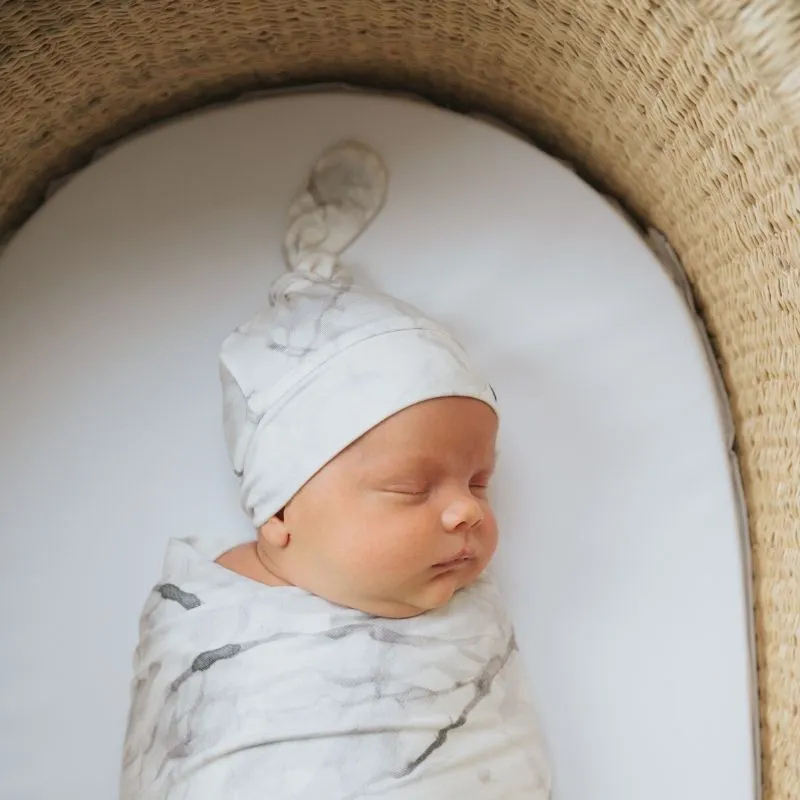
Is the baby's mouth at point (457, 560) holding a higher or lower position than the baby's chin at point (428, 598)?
higher

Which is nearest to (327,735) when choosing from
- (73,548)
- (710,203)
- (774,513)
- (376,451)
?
(376,451)

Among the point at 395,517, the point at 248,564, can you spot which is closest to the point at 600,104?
the point at 395,517

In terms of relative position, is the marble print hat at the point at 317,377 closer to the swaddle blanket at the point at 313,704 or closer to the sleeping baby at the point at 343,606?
the sleeping baby at the point at 343,606

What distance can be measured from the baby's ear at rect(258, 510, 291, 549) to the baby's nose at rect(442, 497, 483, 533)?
15 cm

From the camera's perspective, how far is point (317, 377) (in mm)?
914

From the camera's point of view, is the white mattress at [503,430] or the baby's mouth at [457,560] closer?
the baby's mouth at [457,560]

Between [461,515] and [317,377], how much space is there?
18 cm

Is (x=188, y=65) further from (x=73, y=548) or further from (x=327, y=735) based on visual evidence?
(x=327, y=735)

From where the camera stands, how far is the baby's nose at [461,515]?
2.88ft

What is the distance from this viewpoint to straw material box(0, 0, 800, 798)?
0.89 m

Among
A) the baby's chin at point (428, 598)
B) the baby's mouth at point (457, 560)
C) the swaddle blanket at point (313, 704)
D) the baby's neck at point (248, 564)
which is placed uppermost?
the baby's neck at point (248, 564)

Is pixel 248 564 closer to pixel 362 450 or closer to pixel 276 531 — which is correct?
pixel 276 531

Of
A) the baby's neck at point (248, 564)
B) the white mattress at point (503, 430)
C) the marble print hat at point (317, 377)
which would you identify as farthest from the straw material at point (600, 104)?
the baby's neck at point (248, 564)

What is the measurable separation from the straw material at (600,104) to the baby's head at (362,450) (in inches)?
11.5
